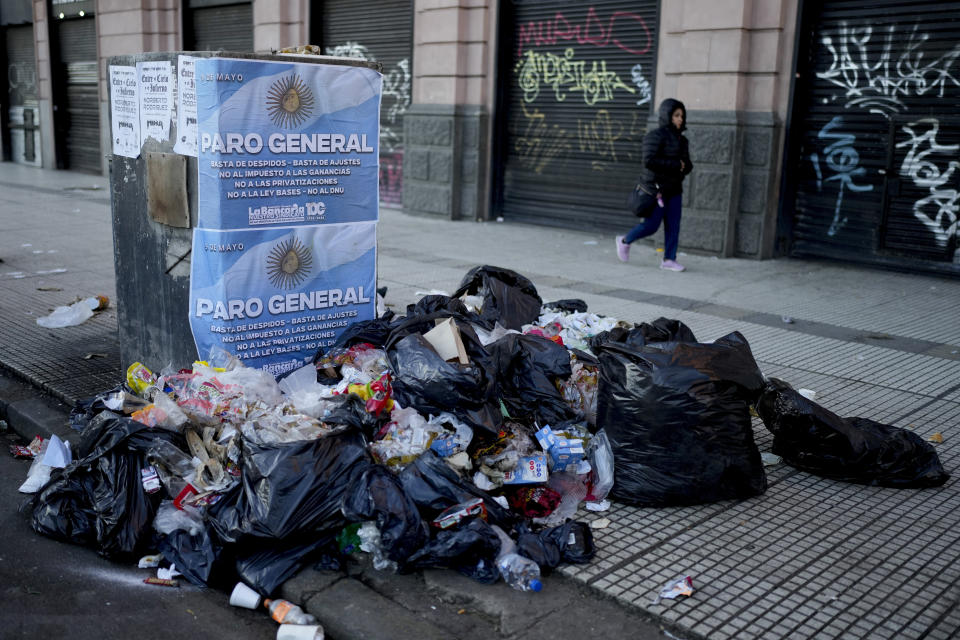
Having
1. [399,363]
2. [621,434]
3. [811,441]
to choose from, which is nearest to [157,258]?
[399,363]

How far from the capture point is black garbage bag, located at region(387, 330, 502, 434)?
383cm

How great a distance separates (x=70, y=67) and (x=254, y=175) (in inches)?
770

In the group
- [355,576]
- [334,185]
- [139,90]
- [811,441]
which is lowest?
[355,576]

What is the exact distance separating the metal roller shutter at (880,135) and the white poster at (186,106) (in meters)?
7.21

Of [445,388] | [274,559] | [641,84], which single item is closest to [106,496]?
[274,559]

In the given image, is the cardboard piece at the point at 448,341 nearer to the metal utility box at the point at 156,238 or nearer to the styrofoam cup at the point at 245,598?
the metal utility box at the point at 156,238

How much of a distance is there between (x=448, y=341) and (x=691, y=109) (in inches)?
262

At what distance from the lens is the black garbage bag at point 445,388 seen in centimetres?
383

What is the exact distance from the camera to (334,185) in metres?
4.63

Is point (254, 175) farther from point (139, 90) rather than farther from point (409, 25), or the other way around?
point (409, 25)

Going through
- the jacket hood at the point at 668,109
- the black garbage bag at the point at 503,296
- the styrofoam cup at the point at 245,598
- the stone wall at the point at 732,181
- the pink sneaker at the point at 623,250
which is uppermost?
the jacket hood at the point at 668,109

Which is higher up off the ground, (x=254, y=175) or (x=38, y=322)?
(x=254, y=175)

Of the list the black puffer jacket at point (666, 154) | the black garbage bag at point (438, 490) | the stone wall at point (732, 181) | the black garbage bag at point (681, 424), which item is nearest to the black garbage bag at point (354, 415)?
the black garbage bag at point (438, 490)

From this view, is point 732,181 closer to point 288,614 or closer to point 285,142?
point 285,142
